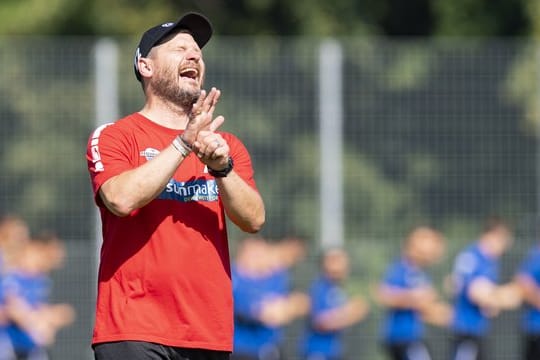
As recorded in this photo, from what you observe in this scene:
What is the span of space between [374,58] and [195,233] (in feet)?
37.6

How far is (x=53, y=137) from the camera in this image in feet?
54.8

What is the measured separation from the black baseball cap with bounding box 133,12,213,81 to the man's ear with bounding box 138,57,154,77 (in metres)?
0.02

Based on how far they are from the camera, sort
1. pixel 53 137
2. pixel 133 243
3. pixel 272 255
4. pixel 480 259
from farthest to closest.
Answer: pixel 53 137, pixel 272 255, pixel 480 259, pixel 133 243

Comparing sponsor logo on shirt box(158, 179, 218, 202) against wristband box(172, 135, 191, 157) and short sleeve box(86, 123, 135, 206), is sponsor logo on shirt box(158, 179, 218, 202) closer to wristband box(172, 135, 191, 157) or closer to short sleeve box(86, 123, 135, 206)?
short sleeve box(86, 123, 135, 206)

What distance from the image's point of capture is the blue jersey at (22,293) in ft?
50.5

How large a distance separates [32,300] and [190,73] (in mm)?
10704

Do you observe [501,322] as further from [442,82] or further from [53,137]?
[53,137]

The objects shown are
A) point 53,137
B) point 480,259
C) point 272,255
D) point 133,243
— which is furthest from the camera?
point 53,137

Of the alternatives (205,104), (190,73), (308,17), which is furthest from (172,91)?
(308,17)

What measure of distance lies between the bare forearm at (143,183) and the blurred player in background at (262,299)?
8.75 m

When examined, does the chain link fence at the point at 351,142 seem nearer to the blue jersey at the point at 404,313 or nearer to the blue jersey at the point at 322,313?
the blue jersey at the point at 322,313

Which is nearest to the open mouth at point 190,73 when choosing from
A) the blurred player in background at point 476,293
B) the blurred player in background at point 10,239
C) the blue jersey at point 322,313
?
the blurred player in background at point 476,293

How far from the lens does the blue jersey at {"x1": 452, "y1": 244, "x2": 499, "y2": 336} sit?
14453 millimetres

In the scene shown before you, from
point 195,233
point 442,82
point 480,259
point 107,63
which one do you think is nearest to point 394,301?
point 480,259
